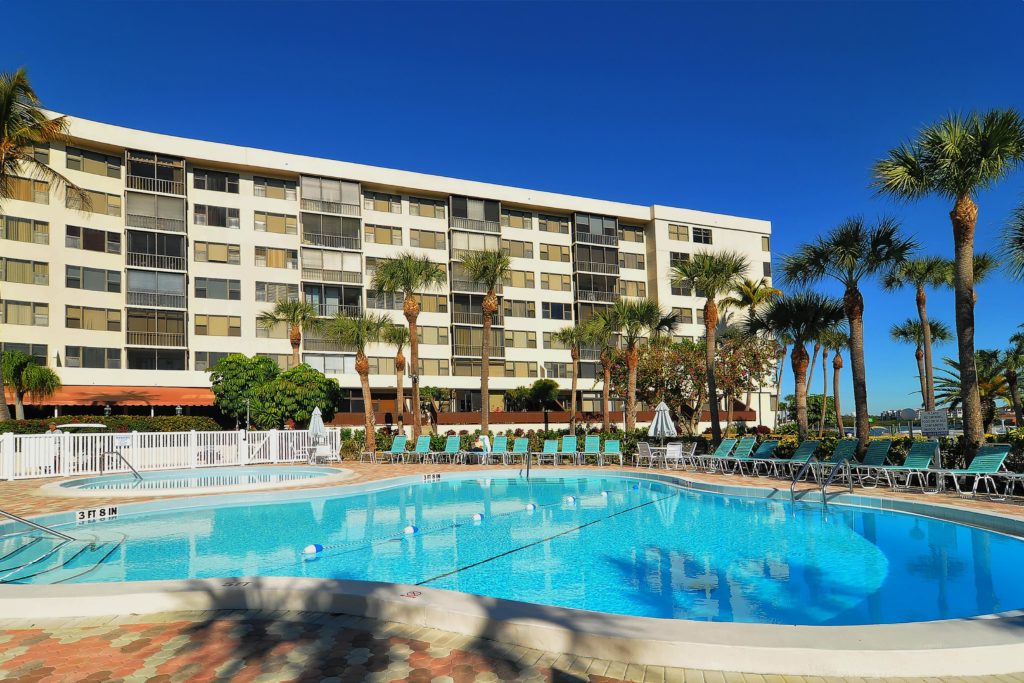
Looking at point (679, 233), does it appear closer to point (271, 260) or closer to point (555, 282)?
point (555, 282)

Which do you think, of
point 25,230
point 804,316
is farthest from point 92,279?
point 804,316

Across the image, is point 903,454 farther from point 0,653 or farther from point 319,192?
point 319,192

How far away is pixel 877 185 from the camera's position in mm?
17688

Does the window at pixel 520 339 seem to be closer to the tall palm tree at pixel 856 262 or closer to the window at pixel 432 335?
the window at pixel 432 335

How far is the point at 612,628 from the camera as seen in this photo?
4645 millimetres

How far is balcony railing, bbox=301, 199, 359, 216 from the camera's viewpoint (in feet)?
153

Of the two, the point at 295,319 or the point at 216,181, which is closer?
the point at 295,319

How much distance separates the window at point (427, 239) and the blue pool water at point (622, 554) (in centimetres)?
3632

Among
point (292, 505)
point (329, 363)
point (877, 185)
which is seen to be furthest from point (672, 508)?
point (329, 363)

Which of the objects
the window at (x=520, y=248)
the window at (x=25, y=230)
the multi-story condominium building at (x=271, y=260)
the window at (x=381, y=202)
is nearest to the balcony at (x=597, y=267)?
the multi-story condominium building at (x=271, y=260)

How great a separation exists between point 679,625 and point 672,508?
10.5 metres

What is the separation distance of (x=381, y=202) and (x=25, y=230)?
71.6 ft

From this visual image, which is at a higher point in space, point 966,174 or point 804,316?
point 966,174

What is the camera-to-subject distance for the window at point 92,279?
39438mm
